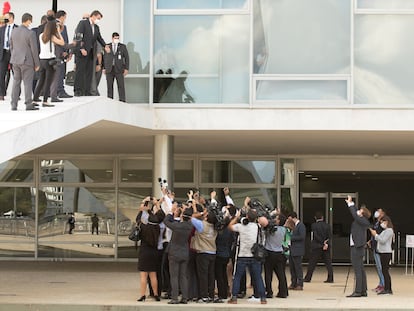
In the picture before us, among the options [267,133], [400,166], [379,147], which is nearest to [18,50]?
[267,133]

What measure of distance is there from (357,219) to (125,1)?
7.26 metres

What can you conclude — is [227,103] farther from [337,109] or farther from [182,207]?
[182,207]

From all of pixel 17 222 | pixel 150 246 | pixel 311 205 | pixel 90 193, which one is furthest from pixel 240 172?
pixel 150 246

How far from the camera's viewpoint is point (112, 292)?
56.1 feet

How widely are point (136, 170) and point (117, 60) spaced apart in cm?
740

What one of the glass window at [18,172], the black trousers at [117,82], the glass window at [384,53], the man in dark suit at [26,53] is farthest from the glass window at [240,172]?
the man in dark suit at [26,53]

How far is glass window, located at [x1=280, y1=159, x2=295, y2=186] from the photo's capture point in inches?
999

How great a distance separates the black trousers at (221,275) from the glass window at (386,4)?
258 inches

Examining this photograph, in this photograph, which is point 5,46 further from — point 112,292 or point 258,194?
point 258,194

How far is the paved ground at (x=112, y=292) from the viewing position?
591 inches

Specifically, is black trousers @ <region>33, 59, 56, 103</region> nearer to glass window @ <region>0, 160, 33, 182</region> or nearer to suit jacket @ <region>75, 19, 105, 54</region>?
suit jacket @ <region>75, 19, 105, 54</region>

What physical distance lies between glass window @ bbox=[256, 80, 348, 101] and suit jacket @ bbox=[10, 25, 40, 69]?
17.8 feet

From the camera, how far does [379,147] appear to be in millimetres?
22891

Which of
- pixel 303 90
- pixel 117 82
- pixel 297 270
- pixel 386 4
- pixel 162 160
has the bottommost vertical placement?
pixel 297 270
